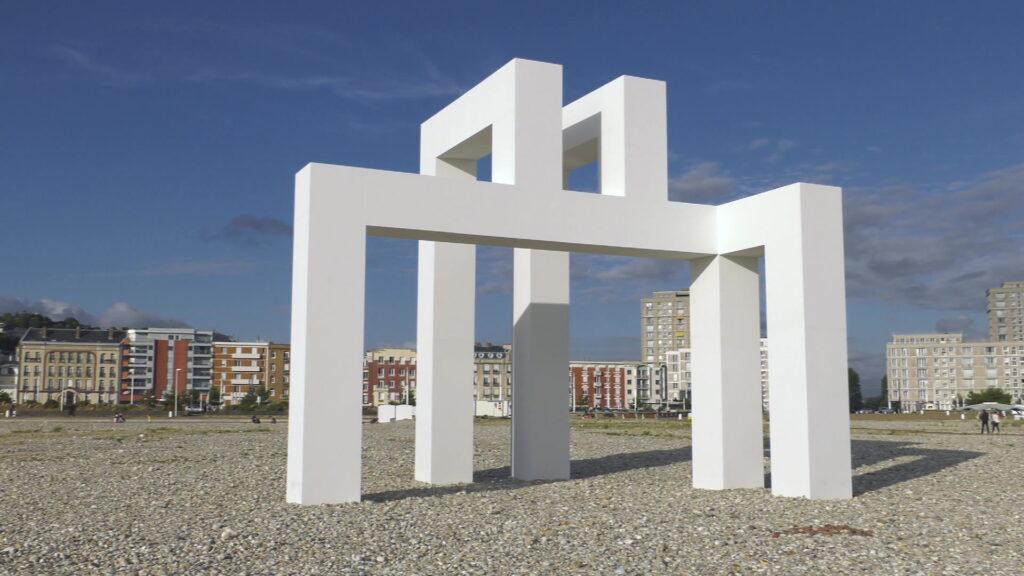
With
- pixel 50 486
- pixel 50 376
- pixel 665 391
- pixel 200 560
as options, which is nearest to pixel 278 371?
pixel 50 376

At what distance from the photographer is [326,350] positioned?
12648 millimetres

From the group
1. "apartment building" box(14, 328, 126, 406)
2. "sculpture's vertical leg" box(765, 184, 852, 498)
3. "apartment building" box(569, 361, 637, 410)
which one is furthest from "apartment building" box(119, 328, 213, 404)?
"sculpture's vertical leg" box(765, 184, 852, 498)

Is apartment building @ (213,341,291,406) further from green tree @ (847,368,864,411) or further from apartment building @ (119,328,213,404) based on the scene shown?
green tree @ (847,368,864,411)

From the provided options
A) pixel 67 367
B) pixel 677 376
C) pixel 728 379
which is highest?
pixel 67 367

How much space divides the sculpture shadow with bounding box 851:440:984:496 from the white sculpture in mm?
2224

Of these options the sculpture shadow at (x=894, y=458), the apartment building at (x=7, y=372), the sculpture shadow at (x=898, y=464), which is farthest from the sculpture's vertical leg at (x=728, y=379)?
the apartment building at (x=7, y=372)

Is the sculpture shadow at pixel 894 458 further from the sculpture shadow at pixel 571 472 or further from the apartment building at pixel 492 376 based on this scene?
the apartment building at pixel 492 376

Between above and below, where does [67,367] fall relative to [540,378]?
above

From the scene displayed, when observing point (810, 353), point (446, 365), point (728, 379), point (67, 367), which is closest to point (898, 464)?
point (728, 379)

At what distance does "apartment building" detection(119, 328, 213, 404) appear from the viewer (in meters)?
121

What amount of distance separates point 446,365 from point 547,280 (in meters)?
2.51

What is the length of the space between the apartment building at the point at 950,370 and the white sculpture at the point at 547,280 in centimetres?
15396

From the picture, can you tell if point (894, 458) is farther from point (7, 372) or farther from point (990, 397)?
point (7, 372)

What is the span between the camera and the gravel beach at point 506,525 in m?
8.84
